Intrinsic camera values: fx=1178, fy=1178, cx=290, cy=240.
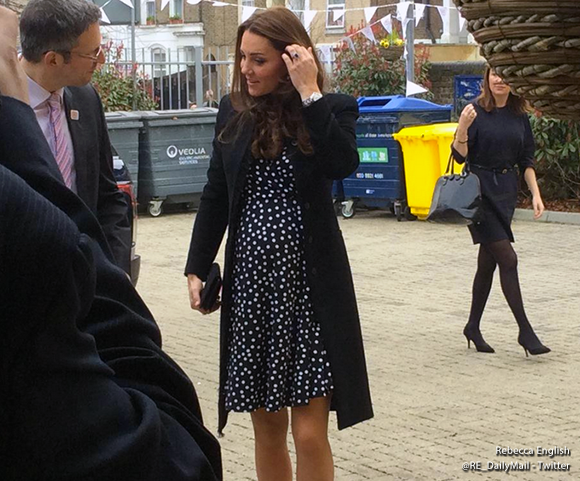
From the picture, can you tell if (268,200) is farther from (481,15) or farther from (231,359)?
(481,15)

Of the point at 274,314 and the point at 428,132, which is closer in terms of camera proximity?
the point at 274,314

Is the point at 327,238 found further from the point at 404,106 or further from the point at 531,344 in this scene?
the point at 404,106

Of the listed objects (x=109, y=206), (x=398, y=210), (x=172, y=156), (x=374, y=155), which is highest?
(x=109, y=206)

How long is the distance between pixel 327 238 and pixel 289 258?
0.16 metres

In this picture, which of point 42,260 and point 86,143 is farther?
point 86,143

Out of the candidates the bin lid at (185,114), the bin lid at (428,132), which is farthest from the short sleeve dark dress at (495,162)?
the bin lid at (185,114)

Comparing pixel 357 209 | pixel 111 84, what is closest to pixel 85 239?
pixel 357 209

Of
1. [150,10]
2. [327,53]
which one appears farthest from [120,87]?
[150,10]

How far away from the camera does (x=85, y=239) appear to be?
4.83 ft

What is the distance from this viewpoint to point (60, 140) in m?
3.99

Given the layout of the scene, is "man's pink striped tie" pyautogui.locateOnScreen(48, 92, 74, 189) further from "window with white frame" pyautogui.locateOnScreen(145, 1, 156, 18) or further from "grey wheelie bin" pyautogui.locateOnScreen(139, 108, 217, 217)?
"window with white frame" pyautogui.locateOnScreen(145, 1, 156, 18)

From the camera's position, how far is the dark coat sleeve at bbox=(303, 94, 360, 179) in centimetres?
405

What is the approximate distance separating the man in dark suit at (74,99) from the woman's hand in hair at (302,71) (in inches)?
25.2

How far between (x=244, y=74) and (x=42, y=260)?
2904mm
